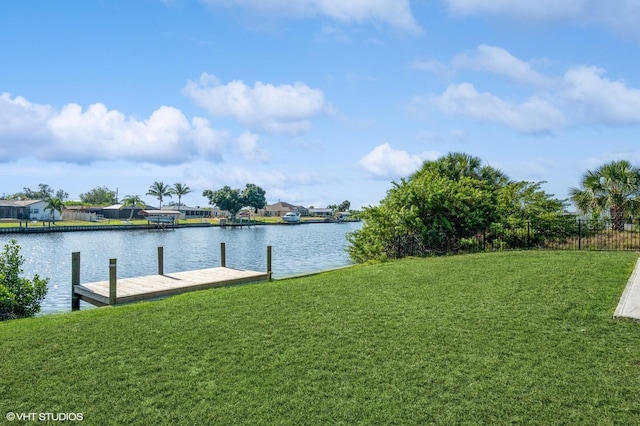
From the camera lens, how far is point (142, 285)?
1288 cm

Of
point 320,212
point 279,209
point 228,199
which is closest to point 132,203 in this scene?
point 228,199

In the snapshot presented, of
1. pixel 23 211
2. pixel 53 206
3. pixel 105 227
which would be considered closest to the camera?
pixel 105 227

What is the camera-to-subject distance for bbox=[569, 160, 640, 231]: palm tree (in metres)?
19.6

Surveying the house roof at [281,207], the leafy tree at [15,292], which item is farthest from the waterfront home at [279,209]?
the leafy tree at [15,292]

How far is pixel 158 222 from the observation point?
263 feet

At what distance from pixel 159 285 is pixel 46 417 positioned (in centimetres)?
838

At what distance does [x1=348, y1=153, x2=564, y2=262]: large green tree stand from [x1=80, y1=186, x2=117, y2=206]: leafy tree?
404 feet

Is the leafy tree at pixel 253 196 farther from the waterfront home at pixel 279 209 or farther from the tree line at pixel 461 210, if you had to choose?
the tree line at pixel 461 210

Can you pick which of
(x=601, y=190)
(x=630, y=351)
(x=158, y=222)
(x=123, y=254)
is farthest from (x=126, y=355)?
(x=158, y=222)

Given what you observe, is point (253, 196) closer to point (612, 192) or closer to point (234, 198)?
point (234, 198)

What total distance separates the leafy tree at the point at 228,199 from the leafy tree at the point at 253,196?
3.32 meters

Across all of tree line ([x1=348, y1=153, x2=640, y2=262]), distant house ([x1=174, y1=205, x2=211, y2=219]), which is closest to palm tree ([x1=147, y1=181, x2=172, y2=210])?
distant house ([x1=174, y1=205, x2=211, y2=219])

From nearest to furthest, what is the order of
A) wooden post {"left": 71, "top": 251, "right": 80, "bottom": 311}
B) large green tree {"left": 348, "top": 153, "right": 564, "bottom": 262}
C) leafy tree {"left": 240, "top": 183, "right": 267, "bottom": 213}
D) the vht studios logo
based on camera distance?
the vht studios logo
wooden post {"left": 71, "top": 251, "right": 80, "bottom": 311}
large green tree {"left": 348, "top": 153, "right": 564, "bottom": 262}
leafy tree {"left": 240, "top": 183, "right": 267, "bottom": 213}

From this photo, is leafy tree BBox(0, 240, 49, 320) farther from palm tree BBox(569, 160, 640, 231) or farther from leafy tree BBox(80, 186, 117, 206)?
leafy tree BBox(80, 186, 117, 206)
